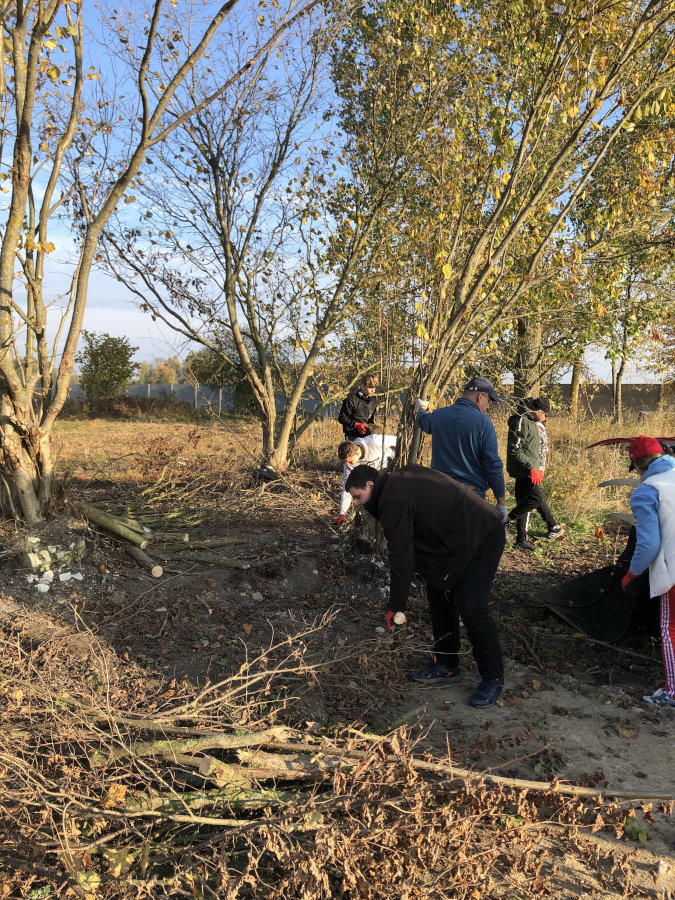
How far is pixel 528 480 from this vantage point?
668 centimetres

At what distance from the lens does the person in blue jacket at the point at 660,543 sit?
3475 millimetres

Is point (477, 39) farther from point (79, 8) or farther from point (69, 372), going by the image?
point (69, 372)

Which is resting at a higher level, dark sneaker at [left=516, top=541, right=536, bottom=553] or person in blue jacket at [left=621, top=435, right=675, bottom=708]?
person in blue jacket at [left=621, top=435, right=675, bottom=708]

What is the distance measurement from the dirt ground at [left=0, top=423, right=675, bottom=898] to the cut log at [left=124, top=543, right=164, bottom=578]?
7cm

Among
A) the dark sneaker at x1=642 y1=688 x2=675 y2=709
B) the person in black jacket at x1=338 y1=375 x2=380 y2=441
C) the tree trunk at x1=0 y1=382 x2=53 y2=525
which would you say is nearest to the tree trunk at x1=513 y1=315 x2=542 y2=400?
the person in black jacket at x1=338 y1=375 x2=380 y2=441

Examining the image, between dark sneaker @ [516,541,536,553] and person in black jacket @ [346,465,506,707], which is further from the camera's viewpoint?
dark sneaker @ [516,541,536,553]

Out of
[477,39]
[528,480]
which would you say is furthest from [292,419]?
[477,39]

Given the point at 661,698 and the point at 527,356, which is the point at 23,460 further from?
the point at 527,356

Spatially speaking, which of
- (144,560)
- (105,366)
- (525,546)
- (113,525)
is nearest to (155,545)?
(144,560)

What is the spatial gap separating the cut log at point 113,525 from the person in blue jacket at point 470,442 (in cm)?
275

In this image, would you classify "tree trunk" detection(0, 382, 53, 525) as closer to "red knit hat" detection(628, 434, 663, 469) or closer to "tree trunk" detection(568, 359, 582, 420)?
"red knit hat" detection(628, 434, 663, 469)

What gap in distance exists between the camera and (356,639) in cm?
456

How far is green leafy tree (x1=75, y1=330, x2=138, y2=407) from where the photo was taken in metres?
24.2

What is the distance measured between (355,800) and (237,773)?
1.85 feet
